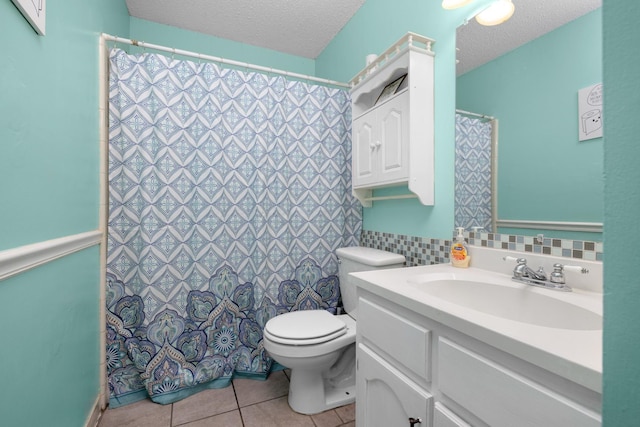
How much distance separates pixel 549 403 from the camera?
19.9 inches

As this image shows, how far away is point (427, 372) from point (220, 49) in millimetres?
2717

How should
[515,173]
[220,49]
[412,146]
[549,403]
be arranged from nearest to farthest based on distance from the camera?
[549,403] < [515,173] < [412,146] < [220,49]

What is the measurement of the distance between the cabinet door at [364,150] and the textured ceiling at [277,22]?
503mm

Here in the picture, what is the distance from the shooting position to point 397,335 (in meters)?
0.87

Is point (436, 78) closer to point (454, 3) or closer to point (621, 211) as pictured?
point (454, 3)

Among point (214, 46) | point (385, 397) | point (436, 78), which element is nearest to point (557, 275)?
point (385, 397)

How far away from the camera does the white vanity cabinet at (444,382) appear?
0.51m

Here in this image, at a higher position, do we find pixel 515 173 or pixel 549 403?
pixel 515 173

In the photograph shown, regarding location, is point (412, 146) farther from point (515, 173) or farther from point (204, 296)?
point (204, 296)

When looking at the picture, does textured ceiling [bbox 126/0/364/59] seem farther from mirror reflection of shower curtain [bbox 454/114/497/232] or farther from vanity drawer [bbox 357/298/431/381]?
vanity drawer [bbox 357/298/431/381]

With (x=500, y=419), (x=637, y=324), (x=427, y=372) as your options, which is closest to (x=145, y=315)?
(x=427, y=372)

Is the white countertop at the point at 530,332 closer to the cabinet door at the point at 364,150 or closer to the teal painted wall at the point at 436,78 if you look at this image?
the teal painted wall at the point at 436,78

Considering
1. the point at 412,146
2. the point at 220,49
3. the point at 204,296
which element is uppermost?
the point at 220,49

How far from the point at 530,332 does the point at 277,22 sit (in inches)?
97.2
